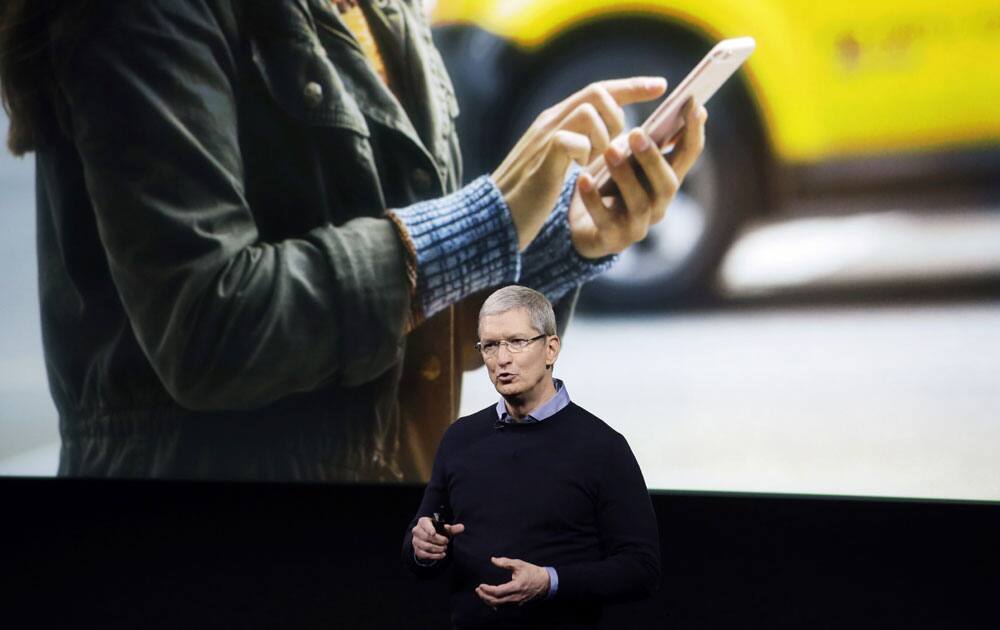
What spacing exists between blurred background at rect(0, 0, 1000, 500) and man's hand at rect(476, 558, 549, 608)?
1.81 m

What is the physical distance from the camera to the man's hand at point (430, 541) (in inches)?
51.8

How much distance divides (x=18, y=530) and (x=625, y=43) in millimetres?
2309

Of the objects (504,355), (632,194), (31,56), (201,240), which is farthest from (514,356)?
(31,56)

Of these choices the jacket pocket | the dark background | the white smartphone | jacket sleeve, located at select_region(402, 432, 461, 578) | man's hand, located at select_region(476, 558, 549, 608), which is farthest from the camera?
the jacket pocket

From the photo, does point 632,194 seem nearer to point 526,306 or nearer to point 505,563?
point 526,306

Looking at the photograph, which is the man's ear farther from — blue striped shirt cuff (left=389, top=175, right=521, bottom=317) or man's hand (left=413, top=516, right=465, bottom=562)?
blue striped shirt cuff (left=389, top=175, right=521, bottom=317)

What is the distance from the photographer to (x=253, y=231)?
3062 millimetres

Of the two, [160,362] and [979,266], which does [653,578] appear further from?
[160,362]

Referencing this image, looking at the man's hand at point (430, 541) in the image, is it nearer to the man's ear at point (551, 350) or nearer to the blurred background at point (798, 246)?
the man's ear at point (551, 350)

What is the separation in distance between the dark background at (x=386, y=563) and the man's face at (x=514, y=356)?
1553 millimetres

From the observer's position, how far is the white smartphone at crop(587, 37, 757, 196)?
295 cm

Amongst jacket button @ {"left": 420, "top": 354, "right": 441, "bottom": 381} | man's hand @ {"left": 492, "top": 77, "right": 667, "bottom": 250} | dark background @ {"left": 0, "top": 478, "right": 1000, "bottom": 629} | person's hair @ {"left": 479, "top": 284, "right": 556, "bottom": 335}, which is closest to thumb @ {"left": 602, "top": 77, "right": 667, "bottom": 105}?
man's hand @ {"left": 492, "top": 77, "right": 667, "bottom": 250}

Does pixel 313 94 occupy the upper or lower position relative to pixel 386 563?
upper

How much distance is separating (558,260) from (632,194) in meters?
0.27
